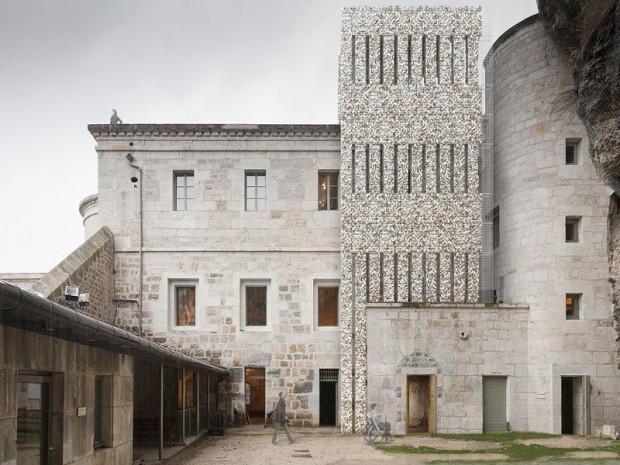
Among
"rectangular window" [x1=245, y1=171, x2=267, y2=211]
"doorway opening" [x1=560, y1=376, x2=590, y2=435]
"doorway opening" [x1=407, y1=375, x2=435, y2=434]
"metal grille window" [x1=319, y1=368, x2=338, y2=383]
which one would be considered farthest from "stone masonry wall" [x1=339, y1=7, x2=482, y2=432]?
"doorway opening" [x1=407, y1=375, x2=435, y2=434]

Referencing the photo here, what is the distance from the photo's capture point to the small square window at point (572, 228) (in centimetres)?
1703

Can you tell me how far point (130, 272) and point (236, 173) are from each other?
185 inches

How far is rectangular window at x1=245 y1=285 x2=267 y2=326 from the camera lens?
62.6ft

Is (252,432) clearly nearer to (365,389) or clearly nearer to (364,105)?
(365,389)

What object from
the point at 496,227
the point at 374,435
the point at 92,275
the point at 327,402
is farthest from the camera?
the point at 496,227

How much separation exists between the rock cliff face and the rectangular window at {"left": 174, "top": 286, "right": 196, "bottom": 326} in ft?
41.1

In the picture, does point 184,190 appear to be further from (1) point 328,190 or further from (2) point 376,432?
(2) point 376,432

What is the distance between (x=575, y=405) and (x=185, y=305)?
1226 cm

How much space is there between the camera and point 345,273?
18156 millimetres

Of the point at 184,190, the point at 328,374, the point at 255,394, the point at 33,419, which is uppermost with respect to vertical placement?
the point at 184,190

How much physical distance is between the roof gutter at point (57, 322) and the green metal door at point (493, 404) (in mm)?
11011

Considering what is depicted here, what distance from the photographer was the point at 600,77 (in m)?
13.6

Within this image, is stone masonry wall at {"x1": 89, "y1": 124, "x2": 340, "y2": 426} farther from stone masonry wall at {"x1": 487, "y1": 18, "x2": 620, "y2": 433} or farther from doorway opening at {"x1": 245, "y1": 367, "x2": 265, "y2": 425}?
stone masonry wall at {"x1": 487, "y1": 18, "x2": 620, "y2": 433}

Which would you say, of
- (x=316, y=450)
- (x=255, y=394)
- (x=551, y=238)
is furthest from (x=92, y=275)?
(x=551, y=238)
